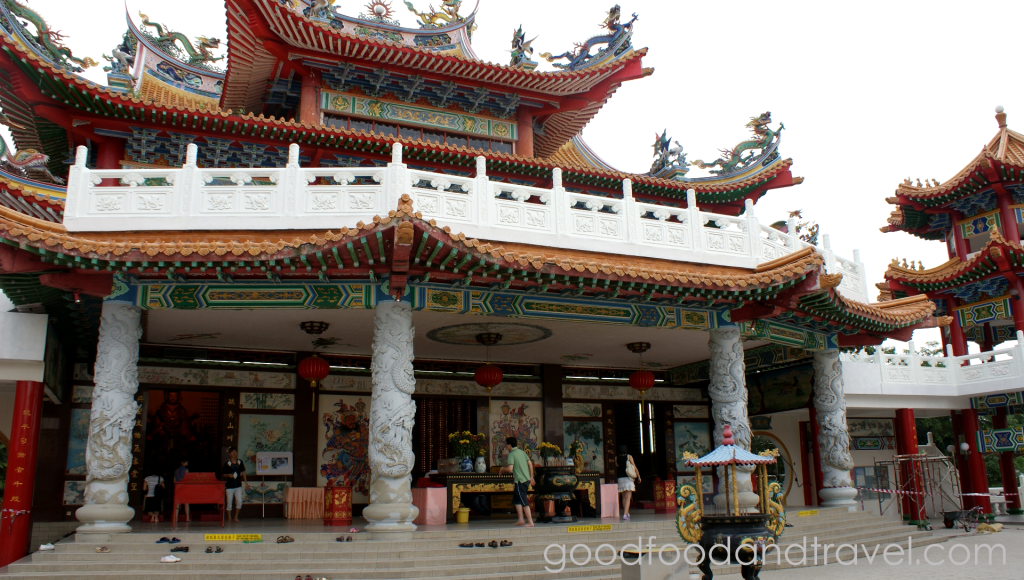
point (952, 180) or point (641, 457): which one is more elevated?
point (952, 180)

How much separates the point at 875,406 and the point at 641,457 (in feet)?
17.5

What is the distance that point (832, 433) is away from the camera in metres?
12.8

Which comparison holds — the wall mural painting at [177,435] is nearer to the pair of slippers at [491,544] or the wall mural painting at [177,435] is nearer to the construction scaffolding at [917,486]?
the pair of slippers at [491,544]

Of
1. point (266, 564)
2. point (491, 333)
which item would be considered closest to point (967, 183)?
point (491, 333)

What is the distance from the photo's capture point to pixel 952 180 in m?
20.2

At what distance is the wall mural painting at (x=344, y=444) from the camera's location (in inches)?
531

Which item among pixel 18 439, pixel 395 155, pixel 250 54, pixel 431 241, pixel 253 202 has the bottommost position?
pixel 18 439

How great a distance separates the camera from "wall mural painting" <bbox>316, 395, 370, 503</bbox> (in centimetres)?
1349

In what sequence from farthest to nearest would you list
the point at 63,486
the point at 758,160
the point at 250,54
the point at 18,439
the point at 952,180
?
1. the point at 952,180
2. the point at 758,160
3. the point at 250,54
4. the point at 63,486
5. the point at 18,439

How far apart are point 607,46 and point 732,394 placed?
823cm

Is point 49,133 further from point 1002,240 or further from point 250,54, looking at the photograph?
point 1002,240

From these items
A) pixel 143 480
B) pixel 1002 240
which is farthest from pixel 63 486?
pixel 1002 240

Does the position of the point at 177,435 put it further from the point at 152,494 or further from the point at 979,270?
the point at 979,270

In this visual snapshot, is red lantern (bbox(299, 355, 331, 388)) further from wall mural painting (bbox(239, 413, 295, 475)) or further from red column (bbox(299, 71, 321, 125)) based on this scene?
red column (bbox(299, 71, 321, 125))
